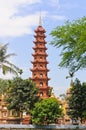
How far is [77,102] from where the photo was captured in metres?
55.1

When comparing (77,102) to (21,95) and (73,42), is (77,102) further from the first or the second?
(73,42)

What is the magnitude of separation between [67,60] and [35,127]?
20.9 meters

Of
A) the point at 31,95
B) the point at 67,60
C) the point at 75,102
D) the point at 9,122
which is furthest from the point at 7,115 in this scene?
the point at 67,60

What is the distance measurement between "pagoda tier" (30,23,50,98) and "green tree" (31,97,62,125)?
10814 millimetres

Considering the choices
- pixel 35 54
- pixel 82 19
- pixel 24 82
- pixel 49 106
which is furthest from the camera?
pixel 35 54

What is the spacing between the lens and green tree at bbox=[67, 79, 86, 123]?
54.7 meters

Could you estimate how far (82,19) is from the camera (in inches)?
1273

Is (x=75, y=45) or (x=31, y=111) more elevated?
(x=75, y=45)

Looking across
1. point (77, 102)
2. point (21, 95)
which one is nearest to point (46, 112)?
point (77, 102)

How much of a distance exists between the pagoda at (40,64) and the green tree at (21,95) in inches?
270

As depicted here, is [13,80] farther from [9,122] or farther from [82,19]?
[82,19]

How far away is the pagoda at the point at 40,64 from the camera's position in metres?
64.5

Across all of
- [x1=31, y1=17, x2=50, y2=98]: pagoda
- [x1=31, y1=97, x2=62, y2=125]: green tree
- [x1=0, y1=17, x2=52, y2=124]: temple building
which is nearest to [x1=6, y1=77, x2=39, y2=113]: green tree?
[x1=31, y1=97, x2=62, y2=125]: green tree

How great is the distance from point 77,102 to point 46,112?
17.6ft
